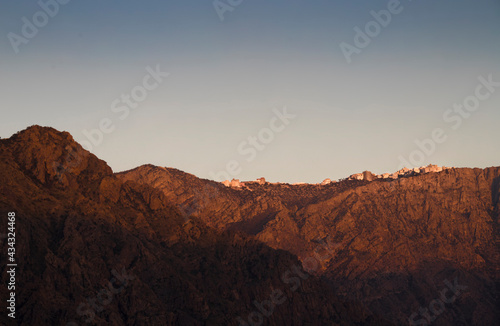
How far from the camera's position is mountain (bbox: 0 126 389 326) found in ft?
477

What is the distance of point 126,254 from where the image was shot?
161125 mm

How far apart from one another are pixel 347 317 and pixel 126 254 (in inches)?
1954

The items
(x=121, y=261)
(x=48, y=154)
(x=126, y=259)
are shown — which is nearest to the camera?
(x=121, y=261)

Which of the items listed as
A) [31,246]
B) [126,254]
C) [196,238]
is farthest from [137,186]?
[31,246]

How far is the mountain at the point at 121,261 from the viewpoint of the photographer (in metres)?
145

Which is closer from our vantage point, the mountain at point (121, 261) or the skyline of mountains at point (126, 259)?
the mountain at point (121, 261)

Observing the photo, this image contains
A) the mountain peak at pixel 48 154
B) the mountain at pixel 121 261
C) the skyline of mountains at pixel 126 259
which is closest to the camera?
the mountain at pixel 121 261

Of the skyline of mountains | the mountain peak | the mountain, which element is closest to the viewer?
the mountain

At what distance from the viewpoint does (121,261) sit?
15875cm

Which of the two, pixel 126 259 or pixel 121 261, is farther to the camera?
pixel 126 259

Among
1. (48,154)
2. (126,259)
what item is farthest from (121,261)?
(48,154)

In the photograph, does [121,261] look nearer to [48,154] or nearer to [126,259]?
[126,259]

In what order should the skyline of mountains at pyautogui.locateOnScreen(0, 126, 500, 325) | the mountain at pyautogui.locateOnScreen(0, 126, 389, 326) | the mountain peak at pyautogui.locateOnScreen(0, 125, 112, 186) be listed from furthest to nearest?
the mountain peak at pyautogui.locateOnScreen(0, 125, 112, 186) → the skyline of mountains at pyautogui.locateOnScreen(0, 126, 500, 325) → the mountain at pyautogui.locateOnScreen(0, 126, 389, 326)

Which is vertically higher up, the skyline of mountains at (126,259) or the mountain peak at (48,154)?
the mountain peak at (48,154)
